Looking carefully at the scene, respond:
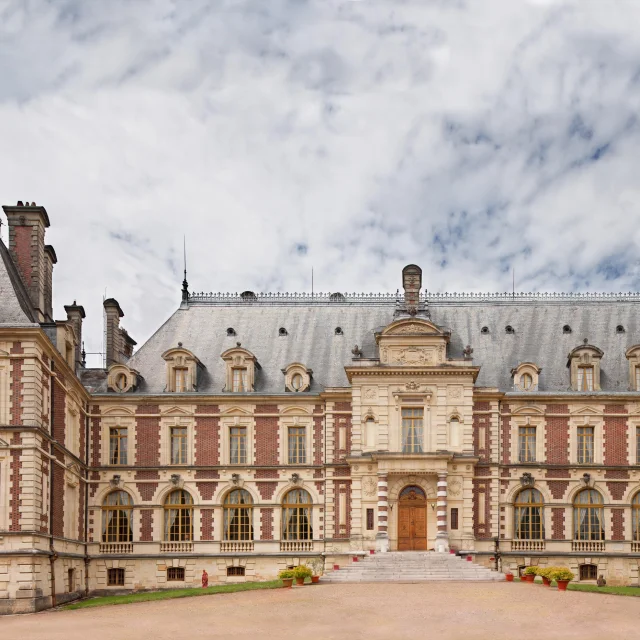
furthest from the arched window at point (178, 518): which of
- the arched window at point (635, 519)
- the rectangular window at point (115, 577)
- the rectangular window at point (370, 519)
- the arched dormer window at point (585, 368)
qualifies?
the arched window at point (635, 519)

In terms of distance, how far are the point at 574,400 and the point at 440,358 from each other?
662 cm

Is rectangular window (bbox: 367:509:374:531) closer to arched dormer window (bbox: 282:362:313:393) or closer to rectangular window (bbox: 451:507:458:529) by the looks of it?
rectangular window (bbox: 451:507:458:529)

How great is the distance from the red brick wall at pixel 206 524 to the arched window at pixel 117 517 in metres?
3.27

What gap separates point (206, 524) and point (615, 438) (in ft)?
63.3

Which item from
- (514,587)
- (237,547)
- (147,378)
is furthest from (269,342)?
(514,587)

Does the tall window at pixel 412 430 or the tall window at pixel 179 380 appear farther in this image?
the tall window at pixel 179 380

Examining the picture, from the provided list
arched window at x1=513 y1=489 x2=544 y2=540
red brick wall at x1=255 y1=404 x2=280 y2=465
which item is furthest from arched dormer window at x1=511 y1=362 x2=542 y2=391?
red brick wall at x1=255 y1=404 x2=280 y2=465

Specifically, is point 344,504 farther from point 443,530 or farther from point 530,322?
point 530,322

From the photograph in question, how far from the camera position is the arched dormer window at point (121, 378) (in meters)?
49.3

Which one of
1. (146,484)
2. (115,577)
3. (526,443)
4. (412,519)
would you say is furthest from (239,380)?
(526,443)

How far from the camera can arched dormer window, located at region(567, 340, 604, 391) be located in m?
48.9

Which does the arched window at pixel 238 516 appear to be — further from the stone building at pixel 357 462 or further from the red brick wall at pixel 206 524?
the red brick wall at pixel 206 524

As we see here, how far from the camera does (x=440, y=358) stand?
157 feet

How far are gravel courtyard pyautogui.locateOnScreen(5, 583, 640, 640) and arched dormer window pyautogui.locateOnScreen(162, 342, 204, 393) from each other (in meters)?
14.8
